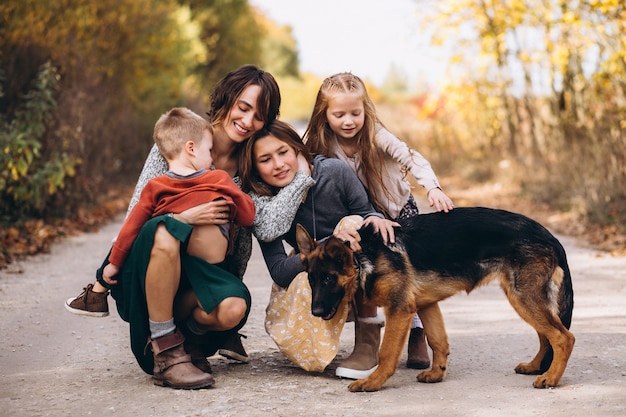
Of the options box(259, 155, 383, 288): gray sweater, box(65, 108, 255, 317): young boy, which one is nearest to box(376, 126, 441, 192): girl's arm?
box(259, 155, 383, 288): gray sweater

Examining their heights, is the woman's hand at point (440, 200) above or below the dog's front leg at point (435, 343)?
above

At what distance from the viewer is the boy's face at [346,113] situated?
5848 mm

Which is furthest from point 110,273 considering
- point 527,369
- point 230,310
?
point 527,369

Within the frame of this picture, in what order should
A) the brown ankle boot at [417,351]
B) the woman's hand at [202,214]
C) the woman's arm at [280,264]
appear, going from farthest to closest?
the brown ankle boot at [417,351] → the woman's arm at [280,264] → the woman's hand at [202,214]

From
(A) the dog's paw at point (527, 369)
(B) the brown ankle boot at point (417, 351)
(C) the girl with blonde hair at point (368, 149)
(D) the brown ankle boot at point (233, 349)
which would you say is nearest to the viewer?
(A) the dog's paw at point (527, 369)

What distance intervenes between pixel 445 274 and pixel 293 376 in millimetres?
1184

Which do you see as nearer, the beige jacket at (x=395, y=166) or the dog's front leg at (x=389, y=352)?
the dog's front leg at (x=389, y=352)

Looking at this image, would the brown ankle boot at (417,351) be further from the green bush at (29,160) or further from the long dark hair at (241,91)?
the green bush at (29,160)

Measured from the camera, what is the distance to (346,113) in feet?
19.2

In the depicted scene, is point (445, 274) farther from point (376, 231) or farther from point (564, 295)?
point (564, 295)

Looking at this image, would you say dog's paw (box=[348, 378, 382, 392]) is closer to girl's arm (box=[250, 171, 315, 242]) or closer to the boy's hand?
girl's arm (box=[250, 171, 315, 242])

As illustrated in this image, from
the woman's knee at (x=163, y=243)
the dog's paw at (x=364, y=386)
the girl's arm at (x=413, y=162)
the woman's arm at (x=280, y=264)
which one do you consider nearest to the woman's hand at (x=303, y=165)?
the woman's arm at (x=280, y=264)

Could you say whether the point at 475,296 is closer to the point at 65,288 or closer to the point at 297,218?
the point at 297,218

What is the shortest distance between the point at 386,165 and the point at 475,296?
9.76 feet
